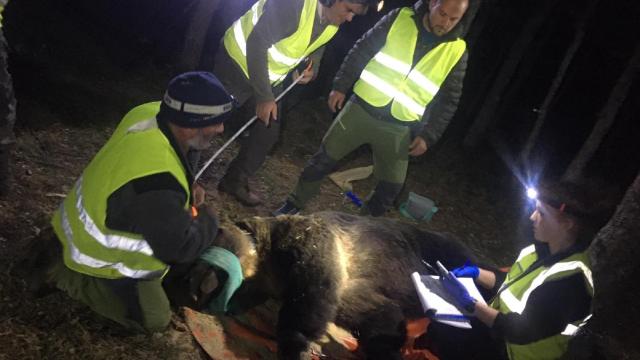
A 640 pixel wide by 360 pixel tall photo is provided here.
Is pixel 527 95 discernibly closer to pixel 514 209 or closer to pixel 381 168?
pixel 514 209

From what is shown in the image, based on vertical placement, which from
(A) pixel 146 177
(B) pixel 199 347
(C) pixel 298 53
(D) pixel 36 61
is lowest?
(B) pixel 199 347

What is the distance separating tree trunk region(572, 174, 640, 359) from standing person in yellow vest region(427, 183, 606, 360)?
0.54 meters

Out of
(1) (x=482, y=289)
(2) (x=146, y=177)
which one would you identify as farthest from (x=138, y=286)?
(1) (x=482, y=289)

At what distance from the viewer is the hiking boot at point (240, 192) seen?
4.46 metres

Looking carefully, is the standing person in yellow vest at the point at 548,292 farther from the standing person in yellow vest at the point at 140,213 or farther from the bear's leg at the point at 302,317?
the standing person in yellow vest at the point at 140,213

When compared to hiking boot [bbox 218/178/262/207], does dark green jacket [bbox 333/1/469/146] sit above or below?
above

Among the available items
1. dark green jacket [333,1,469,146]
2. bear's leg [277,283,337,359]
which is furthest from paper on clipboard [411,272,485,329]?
dark green jacket [333,1,469,146]

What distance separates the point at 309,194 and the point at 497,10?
6367mm

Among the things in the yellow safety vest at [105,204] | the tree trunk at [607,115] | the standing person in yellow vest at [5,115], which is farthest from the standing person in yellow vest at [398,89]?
the tree trunk at [607,115]

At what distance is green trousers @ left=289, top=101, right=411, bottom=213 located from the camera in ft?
12.7

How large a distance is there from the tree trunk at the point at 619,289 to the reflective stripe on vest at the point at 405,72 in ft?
5.54

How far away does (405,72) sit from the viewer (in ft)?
12.4

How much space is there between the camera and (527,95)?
27.6 ft

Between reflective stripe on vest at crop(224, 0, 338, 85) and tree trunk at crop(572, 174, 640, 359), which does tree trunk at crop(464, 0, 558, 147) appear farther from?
tree trunk at crop(572, 174, 640, 359)
